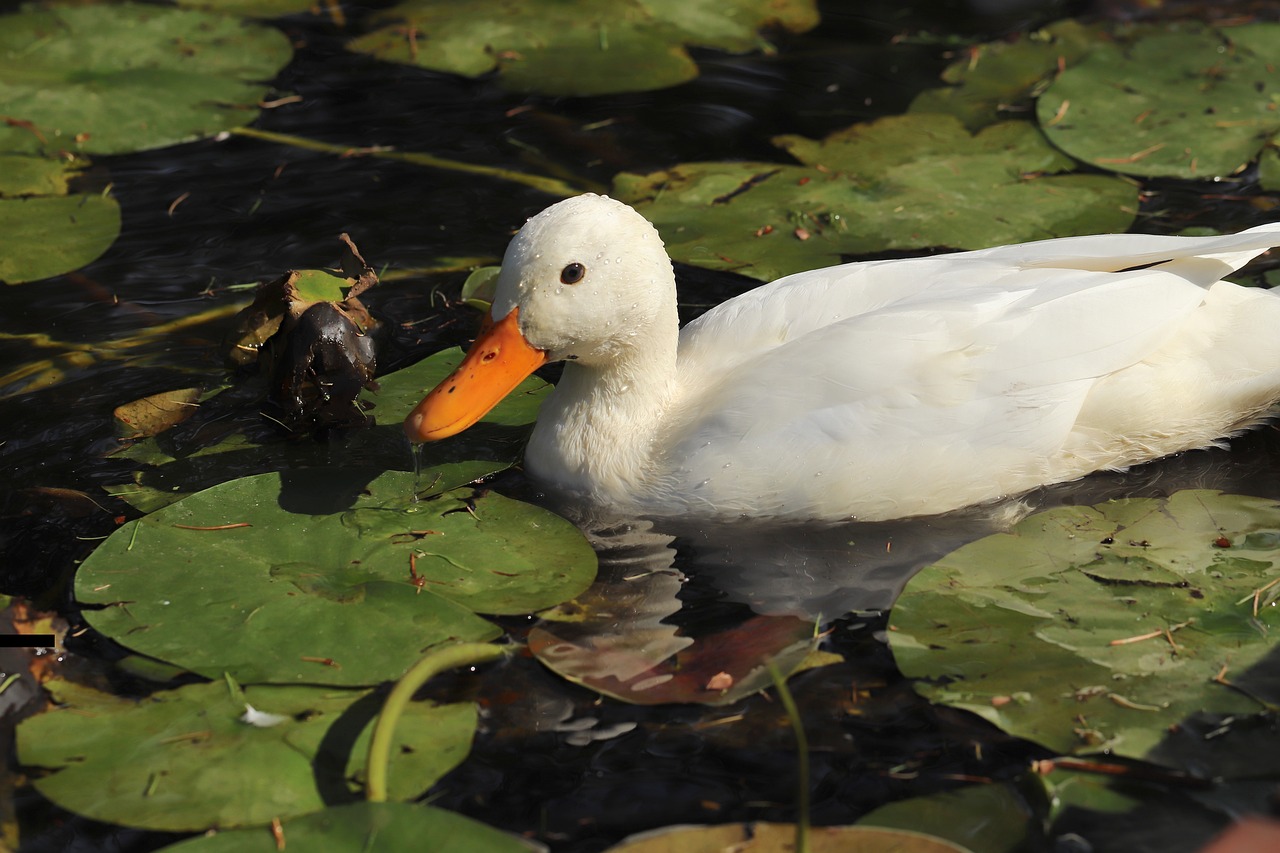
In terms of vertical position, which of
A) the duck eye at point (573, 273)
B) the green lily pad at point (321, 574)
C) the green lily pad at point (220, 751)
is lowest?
the green lily pad at point (220, 751)

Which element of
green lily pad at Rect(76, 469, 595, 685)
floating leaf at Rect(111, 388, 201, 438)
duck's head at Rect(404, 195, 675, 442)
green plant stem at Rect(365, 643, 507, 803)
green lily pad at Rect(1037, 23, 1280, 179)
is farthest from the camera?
green lily pad at Rect(1037, 23, 1280, 179)

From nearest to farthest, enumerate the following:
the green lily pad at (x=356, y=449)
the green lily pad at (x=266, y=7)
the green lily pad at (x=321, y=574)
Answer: the green lily pad at (x=321, y=574) < the green lily pad at (x=356, y=449) < the green lily pad at (x=266, y=7)

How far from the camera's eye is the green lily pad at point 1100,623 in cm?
328

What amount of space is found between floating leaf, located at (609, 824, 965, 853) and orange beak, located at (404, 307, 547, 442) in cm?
149

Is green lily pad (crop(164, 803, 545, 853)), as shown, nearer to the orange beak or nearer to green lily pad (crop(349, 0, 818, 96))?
the orange beak

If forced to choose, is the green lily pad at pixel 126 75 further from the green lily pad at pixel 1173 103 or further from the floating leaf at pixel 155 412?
the green lily pad at pixel 1173 103

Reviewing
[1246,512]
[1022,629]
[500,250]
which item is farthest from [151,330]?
[1246,512]

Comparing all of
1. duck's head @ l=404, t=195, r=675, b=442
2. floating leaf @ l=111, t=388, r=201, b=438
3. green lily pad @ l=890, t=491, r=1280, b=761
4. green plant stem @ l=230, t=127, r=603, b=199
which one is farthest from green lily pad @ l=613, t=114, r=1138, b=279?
floating leaf @ l=111, t=388, r=201, b=438

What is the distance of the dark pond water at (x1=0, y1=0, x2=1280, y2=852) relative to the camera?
3203 millimetres

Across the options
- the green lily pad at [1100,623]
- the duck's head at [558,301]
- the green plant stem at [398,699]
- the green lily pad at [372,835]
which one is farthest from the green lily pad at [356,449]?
the green lily pad at [1100,623]

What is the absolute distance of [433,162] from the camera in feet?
21.0

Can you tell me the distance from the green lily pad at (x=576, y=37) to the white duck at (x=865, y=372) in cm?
288

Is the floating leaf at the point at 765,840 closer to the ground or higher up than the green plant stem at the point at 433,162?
closer to the ground

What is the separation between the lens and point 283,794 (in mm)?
3092
